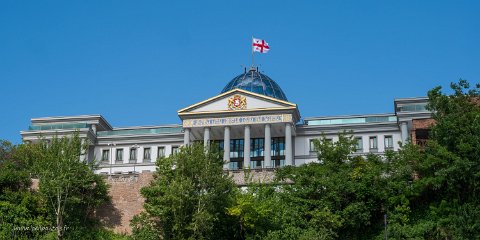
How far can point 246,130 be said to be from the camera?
76938 millimetres

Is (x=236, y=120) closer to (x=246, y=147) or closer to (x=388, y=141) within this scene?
(x=246, y=147)

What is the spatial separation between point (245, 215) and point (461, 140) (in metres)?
14.6

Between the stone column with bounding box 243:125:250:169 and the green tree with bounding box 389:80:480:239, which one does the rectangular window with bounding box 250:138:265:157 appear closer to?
the stone column with bounding box 243:125:250:169

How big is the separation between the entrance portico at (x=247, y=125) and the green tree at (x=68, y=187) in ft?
90.4

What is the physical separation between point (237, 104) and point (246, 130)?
313 cm

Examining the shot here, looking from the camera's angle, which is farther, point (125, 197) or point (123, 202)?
point (125, 197)

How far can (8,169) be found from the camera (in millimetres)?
52469

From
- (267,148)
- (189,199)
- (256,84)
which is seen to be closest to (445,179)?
(189,199)

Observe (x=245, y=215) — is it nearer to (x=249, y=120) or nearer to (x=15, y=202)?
(x=15, y=202)

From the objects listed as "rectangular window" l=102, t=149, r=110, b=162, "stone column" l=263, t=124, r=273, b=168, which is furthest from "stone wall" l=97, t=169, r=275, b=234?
"rectangular window" l=102, t=149, r=110, b=162

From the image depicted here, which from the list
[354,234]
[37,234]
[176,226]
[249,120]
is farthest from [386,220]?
[249,120]

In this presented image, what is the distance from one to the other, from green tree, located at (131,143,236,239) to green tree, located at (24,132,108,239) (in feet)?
15.4

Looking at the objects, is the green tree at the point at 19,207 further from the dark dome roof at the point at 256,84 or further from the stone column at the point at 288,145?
the dark dome roof at the point at 256,84

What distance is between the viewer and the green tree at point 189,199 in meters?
42.0
